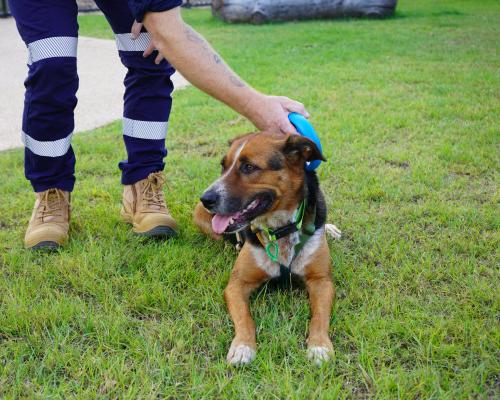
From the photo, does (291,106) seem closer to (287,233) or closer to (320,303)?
(287,233)

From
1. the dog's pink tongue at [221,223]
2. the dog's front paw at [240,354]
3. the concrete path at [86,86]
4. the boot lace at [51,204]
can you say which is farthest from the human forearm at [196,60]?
the concrete path at [86,86]

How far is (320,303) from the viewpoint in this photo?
283 cm

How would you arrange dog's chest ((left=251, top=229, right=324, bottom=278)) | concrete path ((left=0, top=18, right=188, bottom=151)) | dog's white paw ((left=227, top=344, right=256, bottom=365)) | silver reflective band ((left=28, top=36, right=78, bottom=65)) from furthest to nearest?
concrete path ((left=0, top=18, right=188, bottom=151))
silver reflective band ((left=28, top=36, right=78, bottom=65))
dog's chest ((left=251, top=229, right=324, bottom=278))
dog's white paw ((left=227, top=344, right=256, bottom=365))

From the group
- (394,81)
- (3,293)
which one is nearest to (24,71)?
(394,81)

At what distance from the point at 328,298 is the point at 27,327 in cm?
161

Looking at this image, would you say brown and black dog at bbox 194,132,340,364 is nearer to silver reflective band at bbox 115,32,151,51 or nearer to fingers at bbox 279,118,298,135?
fingers at bbox 279,118,298,135

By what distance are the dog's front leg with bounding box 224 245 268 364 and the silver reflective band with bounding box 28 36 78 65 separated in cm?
174

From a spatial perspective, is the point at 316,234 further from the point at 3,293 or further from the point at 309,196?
the point at 3,293

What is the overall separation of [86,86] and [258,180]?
23.9 ft

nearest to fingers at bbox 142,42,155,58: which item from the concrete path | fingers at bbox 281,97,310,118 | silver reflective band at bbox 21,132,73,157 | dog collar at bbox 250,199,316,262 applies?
silver reflective band at bbox 21,132,73,157

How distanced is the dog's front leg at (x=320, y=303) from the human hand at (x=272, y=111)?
797 mm

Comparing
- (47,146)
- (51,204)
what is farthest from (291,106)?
(51,204)

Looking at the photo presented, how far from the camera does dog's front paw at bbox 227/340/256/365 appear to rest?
2461 mm

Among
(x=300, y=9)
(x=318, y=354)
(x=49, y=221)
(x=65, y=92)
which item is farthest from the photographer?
(x=300, y=9)
